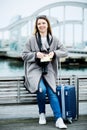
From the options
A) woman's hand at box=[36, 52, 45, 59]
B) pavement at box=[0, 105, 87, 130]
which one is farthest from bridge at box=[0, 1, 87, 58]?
woman's hand at box=[36, 52, 45, 59]

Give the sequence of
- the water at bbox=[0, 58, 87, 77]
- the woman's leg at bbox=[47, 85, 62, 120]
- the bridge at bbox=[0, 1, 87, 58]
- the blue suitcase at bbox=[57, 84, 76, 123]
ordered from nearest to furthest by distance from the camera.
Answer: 1. the woman's leg at bbox=[47, 85, 62, 120]
2. the blue suitcase at bbox=[57, 84, 76, 123]
3. the water at bbox=[0, 58, 87, 77]
4. the bridge at bbox=[0, 1, 87, 58]

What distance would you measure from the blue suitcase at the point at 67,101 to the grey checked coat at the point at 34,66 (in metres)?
0.11

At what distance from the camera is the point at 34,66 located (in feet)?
13.1

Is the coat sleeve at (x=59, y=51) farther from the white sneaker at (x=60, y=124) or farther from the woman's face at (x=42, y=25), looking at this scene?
the white sneaker at (x=60, y=124)

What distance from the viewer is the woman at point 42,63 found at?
12.7 ft

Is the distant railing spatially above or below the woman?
below

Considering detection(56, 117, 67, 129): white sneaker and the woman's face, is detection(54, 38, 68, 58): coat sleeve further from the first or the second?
detection(56, 117, 67, 129): white sneaker

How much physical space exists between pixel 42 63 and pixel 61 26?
1.66 meters

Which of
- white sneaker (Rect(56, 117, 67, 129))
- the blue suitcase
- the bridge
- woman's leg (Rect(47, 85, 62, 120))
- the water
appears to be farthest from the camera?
the bridge

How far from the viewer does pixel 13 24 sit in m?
5.42

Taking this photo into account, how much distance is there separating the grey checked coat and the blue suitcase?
107mm

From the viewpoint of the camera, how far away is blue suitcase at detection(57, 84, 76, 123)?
3.91 m

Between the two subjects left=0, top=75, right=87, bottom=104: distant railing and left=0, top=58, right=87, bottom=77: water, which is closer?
left=0, top=75, right=87, bottom=104: distant railing

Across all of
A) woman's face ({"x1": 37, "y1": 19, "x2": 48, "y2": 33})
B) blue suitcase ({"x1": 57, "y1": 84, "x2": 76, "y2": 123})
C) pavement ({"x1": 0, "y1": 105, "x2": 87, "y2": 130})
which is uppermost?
woman's face ({"x1": 37, "y1": 19, "x2": 48, "y2": 33})
